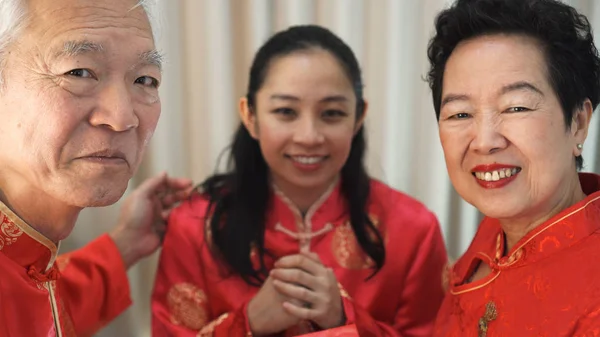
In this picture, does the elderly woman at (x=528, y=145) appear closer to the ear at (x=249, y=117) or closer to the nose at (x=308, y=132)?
the nose at (x=308, y=132)

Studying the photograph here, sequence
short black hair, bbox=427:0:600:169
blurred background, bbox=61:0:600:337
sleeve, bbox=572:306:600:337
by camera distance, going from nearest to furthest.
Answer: sleeve, bbox=572:306:600:337 → short black hair, bbox=427:0:600:169 → blurred background, bbox=61:0:600:337

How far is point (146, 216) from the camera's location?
5.55ft

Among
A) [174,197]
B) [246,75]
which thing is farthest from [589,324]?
[246,75]

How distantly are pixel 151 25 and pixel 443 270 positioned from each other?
3.16ft

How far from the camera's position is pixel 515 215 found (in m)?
1.08

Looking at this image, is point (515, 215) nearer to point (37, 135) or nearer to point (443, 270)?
point (443, 270)

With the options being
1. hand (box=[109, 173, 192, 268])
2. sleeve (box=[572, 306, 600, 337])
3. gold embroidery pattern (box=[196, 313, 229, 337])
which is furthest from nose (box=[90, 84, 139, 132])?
sleeve (box=[572, 306, 600, 337])

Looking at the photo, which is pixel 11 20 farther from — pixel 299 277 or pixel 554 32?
pixel 554 32

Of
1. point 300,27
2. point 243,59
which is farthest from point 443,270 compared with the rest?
point 243,59

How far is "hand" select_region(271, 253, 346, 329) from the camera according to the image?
131 cm

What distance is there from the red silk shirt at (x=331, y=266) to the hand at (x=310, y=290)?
0.21 m

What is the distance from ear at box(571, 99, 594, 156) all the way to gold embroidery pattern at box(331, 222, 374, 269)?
0.65 meters

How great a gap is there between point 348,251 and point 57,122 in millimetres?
861

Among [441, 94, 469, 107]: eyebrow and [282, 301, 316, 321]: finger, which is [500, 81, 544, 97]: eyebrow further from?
[282, 301, 316, 321]: finger
